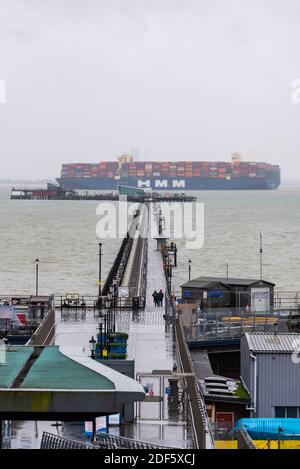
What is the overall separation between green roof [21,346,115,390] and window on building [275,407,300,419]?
634 centimetres

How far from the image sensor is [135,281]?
3019cm

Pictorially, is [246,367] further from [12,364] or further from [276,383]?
[12,364]

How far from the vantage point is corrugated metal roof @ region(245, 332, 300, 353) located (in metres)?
14.9

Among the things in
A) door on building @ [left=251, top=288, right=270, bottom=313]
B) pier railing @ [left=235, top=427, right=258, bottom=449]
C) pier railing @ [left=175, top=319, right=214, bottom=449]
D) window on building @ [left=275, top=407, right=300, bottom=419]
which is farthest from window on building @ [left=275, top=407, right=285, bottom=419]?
door on building @ [left=251, top=288, right=270, bottom=313]

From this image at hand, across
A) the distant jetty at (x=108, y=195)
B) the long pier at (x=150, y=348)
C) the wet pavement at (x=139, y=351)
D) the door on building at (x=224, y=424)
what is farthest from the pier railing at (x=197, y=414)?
the distant jetty at (x=108, y=195)

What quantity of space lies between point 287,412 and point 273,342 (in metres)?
1.35

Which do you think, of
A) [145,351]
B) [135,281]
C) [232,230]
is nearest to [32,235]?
[232,230]

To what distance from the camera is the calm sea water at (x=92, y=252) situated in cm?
4269

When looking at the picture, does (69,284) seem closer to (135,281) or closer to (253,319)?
(135,281)

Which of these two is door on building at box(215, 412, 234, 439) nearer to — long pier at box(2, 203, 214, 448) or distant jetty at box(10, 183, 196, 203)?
long pier at box(2, 203, 214, 448)

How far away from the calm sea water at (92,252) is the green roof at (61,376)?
27.4 m

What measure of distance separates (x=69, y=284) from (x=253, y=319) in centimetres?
1985

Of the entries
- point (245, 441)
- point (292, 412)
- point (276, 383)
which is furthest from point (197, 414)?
point (276, 383)

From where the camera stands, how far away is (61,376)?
314 inches
